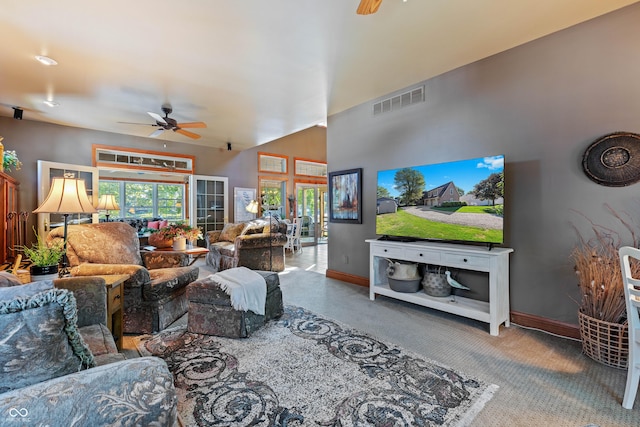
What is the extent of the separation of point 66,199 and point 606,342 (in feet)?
14.0

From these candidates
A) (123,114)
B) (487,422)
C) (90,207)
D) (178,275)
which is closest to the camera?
(487,422)

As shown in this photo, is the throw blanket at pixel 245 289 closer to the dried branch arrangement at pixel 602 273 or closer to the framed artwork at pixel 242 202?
the dried branch arrangement at pixel 602 273

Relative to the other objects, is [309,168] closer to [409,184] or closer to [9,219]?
[409,184]

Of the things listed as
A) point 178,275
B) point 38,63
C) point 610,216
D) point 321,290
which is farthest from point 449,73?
point 38,63

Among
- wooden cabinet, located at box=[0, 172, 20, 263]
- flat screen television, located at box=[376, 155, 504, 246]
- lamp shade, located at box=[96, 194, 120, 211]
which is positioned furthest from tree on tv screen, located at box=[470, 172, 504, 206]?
lamp shade, located at box=[96, 194, 120, 211]

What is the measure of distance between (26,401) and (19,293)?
384mm

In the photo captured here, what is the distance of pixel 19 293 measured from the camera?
37.1 inches

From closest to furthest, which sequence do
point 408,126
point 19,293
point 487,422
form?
1. point 19,293
2. point 487,422
3. point 408,126

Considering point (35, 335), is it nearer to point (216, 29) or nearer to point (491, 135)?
point (216, 29)

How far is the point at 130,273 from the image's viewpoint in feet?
8.43

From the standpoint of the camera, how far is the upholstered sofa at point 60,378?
75 cm

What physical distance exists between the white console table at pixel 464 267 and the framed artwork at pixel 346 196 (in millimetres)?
977

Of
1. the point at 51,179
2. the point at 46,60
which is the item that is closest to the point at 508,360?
the point at 46,60

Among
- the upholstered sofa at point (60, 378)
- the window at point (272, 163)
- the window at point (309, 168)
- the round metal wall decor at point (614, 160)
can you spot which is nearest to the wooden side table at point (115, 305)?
the upholstered sofa at point (60, 378)
